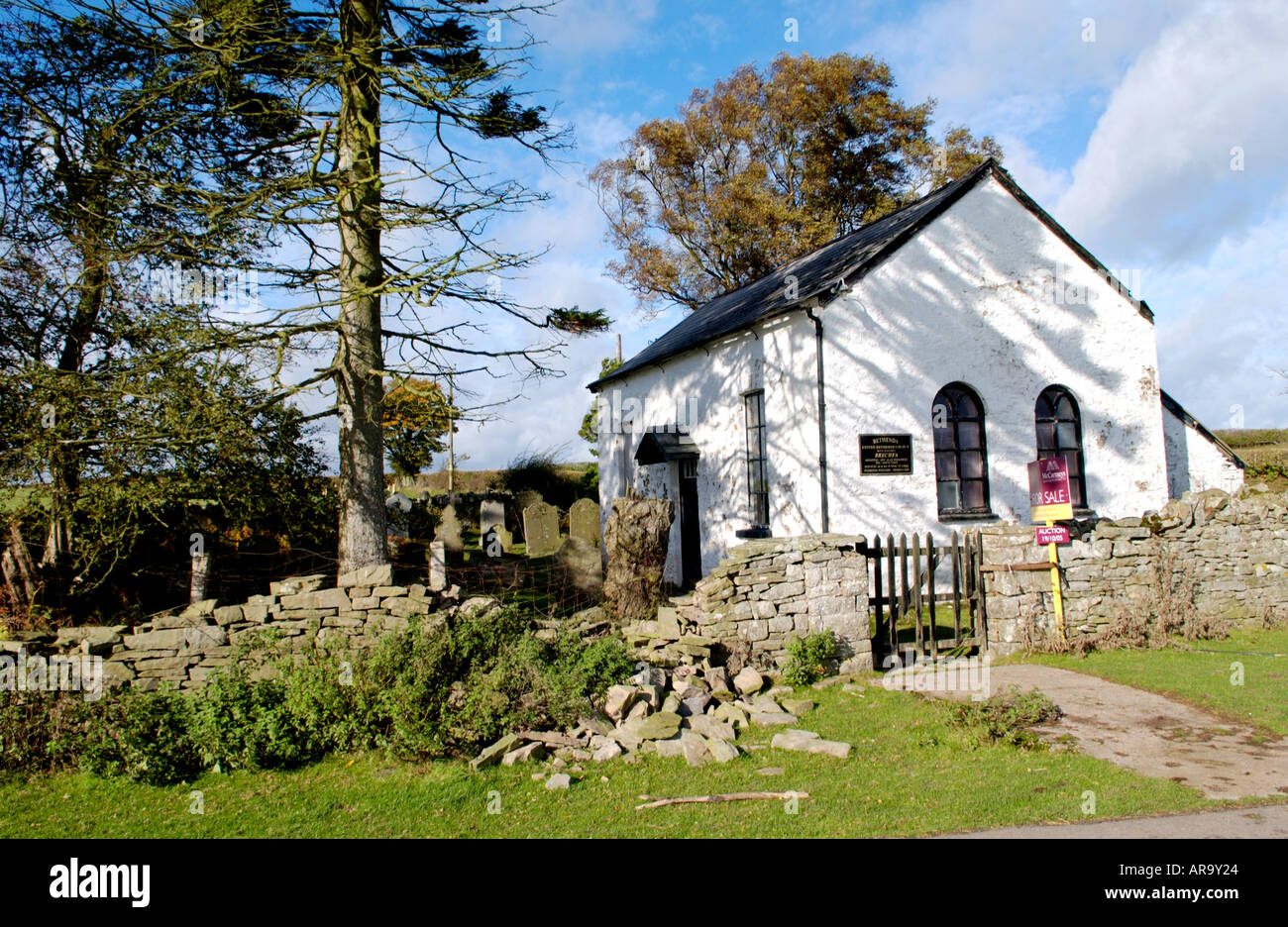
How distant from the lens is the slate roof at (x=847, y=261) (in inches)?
494

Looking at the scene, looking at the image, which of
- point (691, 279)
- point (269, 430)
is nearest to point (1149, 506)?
point (269, 430)

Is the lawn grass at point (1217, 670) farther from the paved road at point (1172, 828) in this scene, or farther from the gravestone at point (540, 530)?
the gravestone at point (540, 530)

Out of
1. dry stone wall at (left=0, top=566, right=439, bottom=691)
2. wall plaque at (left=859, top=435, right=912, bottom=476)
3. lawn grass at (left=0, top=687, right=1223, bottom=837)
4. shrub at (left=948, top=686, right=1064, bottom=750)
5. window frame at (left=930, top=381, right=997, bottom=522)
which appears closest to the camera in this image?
lawn grass at (left=0, top=687, right=1223, bottom=837)

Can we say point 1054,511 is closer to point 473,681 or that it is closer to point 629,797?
point 629,797

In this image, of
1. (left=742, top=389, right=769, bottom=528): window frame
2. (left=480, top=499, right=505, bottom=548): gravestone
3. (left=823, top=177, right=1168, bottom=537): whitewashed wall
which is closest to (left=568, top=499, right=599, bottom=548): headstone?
(left=742, top=389, right=769, bottom=528): window frame

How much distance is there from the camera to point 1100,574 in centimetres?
1004

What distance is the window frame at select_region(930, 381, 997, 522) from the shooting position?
12.8 metres

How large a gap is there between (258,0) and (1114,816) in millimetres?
10922

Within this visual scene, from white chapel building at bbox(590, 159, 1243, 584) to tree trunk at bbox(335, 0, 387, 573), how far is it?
6579 mm

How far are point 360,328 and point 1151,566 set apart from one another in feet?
34.5

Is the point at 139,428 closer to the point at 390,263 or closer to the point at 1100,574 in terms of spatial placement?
the point at 390,263

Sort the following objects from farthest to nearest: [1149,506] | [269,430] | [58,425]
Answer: [1149,506] → [269,430] → [58,425]

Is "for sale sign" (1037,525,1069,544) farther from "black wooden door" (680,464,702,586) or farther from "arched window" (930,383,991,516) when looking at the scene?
"black wooden door" (680,464,702,586)

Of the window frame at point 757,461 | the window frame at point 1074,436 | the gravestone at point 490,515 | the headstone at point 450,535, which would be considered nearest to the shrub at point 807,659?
the window frame at point 757,461
